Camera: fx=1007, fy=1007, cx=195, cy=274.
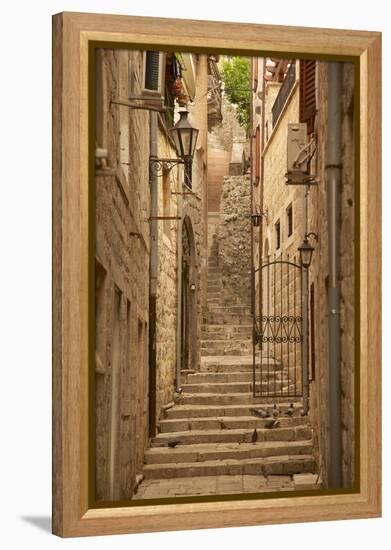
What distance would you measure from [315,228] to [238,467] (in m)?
1.58

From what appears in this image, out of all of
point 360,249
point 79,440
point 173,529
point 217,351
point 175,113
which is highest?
point 175,113

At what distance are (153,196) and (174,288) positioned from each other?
639 millimetres

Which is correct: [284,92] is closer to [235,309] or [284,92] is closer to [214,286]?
[214,286]

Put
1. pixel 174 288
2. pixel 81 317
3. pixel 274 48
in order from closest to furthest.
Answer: pixel 81 317, pixel 274 48, pixel 174 288

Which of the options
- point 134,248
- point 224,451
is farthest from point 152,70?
point 224,451

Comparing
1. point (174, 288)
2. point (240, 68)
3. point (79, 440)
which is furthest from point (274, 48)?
point (79, 440)

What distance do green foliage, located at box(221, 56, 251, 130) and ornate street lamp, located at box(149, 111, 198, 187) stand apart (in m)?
0.35

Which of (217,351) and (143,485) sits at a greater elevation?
(217,351)

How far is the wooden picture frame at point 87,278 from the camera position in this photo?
569 centimetres

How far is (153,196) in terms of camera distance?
21.4 ft

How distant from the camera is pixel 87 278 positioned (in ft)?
18.8

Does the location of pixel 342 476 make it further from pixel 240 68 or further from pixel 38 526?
pixel 240 68

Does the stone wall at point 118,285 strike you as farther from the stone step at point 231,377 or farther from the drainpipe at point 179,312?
the stone step at point 231,377

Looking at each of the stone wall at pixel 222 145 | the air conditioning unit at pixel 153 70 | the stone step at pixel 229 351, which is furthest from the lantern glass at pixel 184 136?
the stone step at pixel 229 351
